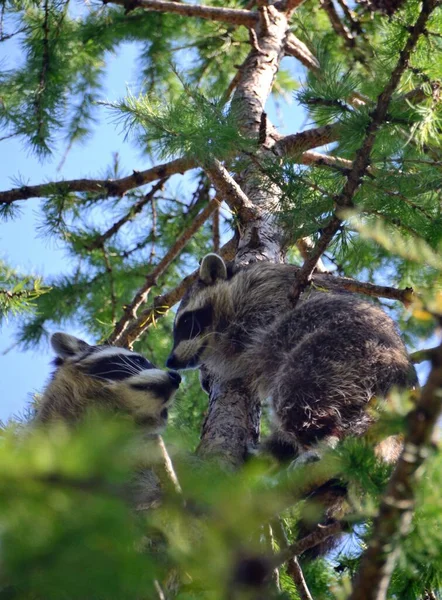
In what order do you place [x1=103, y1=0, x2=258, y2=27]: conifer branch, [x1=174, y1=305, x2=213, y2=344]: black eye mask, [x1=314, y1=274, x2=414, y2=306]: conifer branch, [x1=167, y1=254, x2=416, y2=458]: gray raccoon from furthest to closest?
[x1=103, y1=0, x2=258, y2=27]: conifer branch → [x1=174, y1=305, x2=213, y2=344]: black eye mask → [x1=314, y1=274, x2=414, y2=306]: conifer branch → [x1=167, y1=254, x2=416, y2=458]: gray raccoon

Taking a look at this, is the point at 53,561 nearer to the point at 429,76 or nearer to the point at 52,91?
the point at 429,76

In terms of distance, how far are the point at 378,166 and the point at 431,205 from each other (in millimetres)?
364

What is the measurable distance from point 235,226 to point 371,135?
1.43 metres

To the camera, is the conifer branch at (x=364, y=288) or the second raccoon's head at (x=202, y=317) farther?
the second raccoon's head at (x=202, y=317)

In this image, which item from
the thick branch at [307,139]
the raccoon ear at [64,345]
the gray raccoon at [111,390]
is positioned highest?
the thick branch at [307,139]

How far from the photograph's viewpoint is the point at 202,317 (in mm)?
4184

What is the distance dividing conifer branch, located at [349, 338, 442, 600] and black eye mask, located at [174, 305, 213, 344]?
2830 mm

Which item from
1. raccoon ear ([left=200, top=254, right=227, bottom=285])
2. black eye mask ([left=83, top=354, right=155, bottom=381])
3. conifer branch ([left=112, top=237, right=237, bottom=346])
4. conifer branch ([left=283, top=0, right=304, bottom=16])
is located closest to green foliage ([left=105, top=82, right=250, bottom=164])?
raccoon ear ([left=200, top=254, right=227, bottom=285])

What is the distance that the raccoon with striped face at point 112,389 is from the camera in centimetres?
312

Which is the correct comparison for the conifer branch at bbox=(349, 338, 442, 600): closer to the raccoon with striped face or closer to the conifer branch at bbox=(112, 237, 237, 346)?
the raccoon with striped face

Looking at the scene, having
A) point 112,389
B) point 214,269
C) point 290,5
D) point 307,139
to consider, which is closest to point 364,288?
point 214,269

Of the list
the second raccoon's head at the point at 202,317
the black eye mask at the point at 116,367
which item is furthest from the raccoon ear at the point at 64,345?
the second raccoon's head at the point at 202,317

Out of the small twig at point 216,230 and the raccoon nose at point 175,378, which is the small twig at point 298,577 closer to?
the raccoon nose at point 175,378

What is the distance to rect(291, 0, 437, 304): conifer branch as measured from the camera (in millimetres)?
2832
